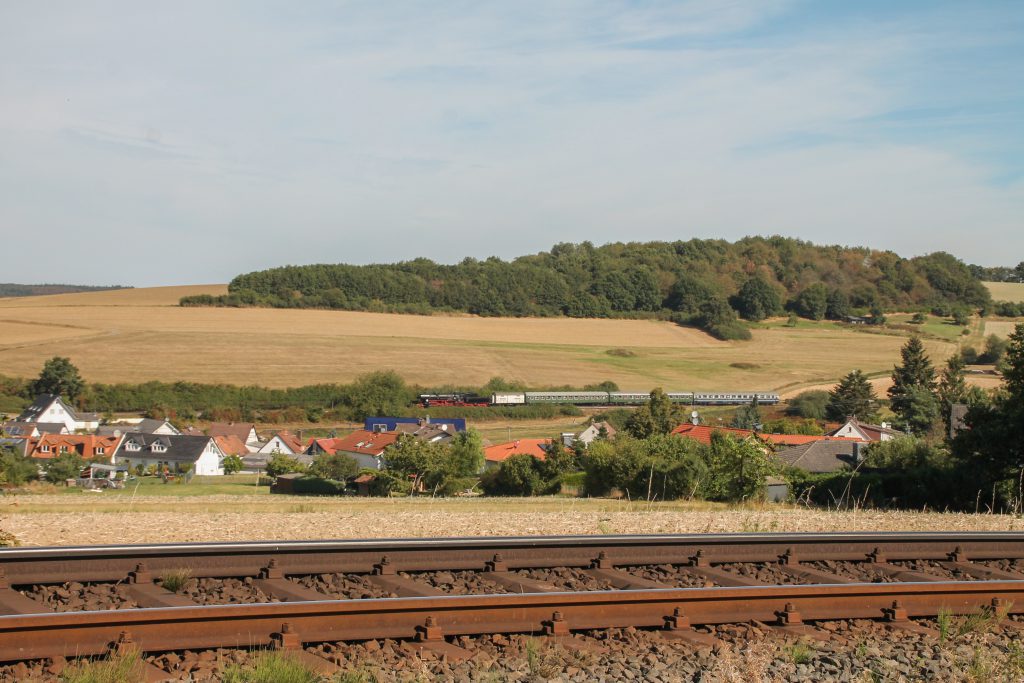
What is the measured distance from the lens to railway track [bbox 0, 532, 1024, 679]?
6.50 meters

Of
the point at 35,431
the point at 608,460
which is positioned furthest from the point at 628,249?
the point at 608,460

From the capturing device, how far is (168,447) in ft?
162

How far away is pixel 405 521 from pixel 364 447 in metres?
31.4

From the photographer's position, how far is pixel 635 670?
6.52 m

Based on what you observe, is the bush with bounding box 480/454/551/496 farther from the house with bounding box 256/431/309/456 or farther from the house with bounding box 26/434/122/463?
the house with bounding box 256/431/309/456

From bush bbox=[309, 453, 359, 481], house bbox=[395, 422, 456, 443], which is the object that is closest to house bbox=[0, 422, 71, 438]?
house bbox=[395, 422, 456, 443]

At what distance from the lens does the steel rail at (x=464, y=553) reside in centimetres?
796

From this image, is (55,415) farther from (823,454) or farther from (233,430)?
(823,454)

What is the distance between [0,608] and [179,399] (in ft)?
209

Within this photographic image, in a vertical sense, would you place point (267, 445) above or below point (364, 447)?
below

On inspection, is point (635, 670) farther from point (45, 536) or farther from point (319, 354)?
point (319, 354)

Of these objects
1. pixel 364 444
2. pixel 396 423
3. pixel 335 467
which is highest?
pixel 335 467

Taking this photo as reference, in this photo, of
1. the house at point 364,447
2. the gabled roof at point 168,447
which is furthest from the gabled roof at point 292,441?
the gabled roof at point 168,447

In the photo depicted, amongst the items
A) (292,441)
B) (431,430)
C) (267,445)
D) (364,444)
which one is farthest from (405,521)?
(292,441)
